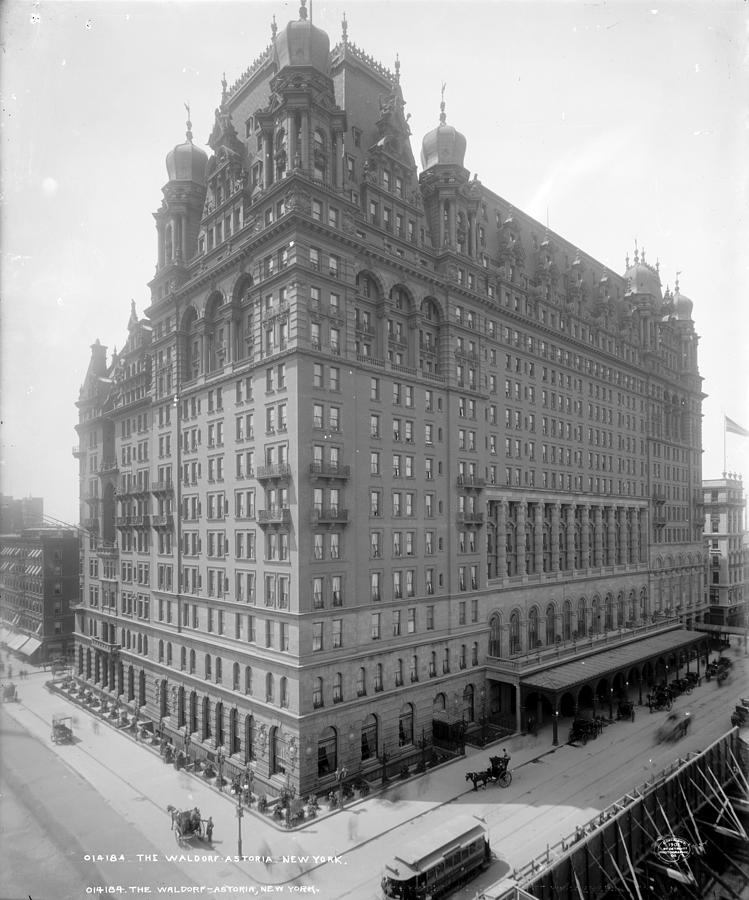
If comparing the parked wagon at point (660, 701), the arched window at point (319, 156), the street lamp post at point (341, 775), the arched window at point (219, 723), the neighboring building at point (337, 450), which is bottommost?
the parked wagon at point (660, 701)

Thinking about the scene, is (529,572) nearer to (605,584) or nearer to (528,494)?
(528,494)

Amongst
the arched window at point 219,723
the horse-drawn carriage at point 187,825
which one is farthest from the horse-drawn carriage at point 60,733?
the horse-drawn carriage at point 187,825

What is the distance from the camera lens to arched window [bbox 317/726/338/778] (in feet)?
147

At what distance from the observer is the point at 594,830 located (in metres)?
34.7

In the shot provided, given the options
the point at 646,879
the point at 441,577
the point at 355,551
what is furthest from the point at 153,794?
the point at 646,879

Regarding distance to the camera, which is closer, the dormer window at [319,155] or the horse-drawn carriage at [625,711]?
the dormer window at [319,155]

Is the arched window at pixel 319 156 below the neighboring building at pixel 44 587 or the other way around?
the other way around

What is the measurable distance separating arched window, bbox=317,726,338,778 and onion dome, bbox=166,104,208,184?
50.0m

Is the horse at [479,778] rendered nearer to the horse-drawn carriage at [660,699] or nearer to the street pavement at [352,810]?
the street pavement at [352,810]

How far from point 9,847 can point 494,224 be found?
213ft

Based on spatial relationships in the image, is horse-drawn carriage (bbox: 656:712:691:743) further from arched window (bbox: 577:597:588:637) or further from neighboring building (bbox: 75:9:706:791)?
arched window (bbox: 577:597:588:637)

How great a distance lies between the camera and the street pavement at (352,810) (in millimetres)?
34188

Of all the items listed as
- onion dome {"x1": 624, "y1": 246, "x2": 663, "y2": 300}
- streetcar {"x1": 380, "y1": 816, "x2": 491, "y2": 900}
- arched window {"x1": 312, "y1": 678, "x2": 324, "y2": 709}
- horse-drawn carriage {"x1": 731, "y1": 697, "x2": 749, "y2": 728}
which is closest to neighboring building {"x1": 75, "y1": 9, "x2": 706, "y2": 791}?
arched window {"x1": 312, "y1": 678, "x2": 324, "y2": 709}

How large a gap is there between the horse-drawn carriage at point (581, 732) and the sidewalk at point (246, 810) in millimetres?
2251
